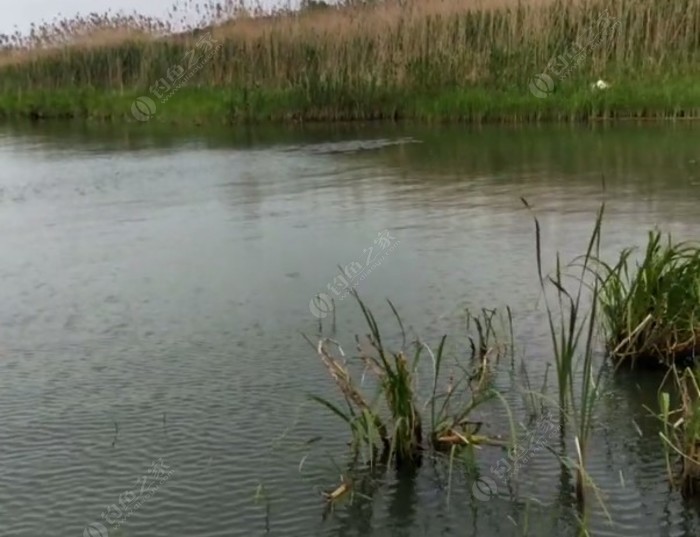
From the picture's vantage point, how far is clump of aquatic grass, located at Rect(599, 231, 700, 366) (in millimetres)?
3436

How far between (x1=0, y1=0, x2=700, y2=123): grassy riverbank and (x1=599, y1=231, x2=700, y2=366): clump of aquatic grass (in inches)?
352

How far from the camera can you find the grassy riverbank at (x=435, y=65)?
12.5 meters

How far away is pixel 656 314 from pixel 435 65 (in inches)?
412

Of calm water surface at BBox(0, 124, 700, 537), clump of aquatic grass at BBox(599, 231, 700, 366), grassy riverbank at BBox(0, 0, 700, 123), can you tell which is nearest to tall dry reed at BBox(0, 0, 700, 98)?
grassy riverbank at BBox(0, 0, 700, 123)

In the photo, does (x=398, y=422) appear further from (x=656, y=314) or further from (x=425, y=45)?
(x=425, y=45)

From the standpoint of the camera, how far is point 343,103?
13.7 meters

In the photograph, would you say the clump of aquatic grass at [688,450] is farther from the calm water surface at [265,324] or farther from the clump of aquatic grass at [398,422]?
the clump of aquatic grass at [398,422]

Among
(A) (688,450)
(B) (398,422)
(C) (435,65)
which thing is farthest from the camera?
(C) (435,65)

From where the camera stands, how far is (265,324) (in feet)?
13.6

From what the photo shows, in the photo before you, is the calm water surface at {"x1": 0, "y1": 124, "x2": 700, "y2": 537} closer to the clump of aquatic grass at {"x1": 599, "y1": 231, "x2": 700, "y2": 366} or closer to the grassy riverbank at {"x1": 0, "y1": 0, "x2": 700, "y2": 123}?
the clump of aquatic grass at {"x1": 599, "y1": 231, "x2": 700, "y2": 366}

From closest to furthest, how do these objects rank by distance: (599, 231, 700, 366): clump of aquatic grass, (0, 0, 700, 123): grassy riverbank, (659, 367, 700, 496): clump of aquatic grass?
(659, 367, 700, 496): clump of aquatic grass, (599, 231, 700, 366): clump of aquatic grass, (0, 0, 700, 123): grassy riverbank

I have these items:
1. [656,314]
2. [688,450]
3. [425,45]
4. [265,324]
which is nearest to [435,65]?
[425,45]

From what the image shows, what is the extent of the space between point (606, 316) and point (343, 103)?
10478mm

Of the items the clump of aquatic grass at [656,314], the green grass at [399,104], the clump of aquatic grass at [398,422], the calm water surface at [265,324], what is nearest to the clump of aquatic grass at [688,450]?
the calm water surface at [265,324]
